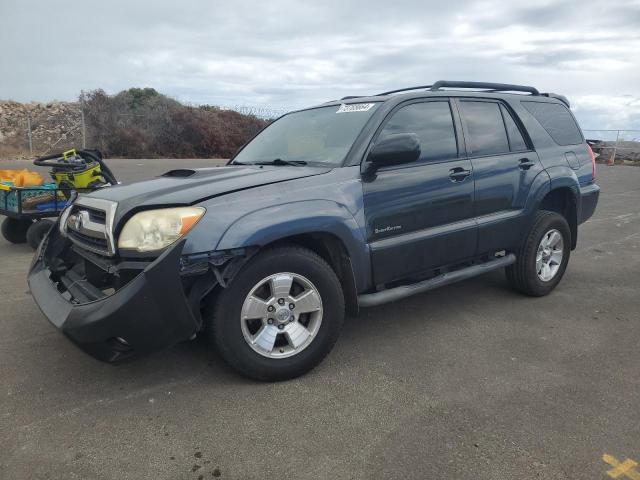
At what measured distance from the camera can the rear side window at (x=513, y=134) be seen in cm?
450

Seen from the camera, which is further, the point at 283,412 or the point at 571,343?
the point at 571,343

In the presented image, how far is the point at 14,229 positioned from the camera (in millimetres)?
6871

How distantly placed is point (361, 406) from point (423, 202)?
60.7 inches

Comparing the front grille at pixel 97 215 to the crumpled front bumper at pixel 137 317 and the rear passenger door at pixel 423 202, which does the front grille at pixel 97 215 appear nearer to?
the crumpled front bumper at pixel 137 317

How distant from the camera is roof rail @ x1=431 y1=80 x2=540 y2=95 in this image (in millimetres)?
4246

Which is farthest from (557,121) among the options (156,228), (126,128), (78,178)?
(126,128)

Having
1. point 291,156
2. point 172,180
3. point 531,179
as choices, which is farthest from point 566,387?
point 172,180

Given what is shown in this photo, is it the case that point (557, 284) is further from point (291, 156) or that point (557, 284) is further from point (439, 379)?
point (291, 156)

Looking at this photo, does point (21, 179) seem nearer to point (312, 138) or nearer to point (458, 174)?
point (312, 138)

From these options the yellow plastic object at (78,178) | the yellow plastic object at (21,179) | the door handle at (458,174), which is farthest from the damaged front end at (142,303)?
the yellow plastic object at (21,179)

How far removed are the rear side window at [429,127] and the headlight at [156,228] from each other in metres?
1.59

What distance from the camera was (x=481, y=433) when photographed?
103 inches

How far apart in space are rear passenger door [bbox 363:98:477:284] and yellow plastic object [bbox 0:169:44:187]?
16.9 feet

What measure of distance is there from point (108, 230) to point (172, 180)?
675 mm
